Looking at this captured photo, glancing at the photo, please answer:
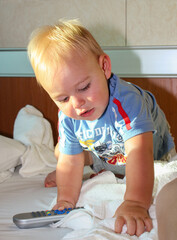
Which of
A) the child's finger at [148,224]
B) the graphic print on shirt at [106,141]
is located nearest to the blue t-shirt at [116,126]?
the graphic print on shirt at [106,141]

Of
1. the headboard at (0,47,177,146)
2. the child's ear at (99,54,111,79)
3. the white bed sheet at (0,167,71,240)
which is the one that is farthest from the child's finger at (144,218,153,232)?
the headboard at (0,47,177,146)

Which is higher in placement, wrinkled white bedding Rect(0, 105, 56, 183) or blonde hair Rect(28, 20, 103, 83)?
blonde hair Rect(28, 20, 103, 83)

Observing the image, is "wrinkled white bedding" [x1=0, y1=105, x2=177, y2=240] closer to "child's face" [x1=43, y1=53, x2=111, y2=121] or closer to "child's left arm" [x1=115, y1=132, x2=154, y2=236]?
"child's left arm" [x1=115, y1=132, x2=154, y2=236]

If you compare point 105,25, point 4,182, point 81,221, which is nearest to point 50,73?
point 81,221

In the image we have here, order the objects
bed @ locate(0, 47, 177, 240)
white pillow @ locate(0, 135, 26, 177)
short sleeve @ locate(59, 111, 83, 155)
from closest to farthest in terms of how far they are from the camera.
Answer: bed @ locate(0, 47, 177, 240) → short sleeve @ locate(59, 111, 83, 155) → white pillow @ locate(0, 135, 26, 177)

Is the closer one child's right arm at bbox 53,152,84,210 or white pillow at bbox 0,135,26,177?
child's right arm at bbox 53,152,84,210

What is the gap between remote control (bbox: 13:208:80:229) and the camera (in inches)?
31.5

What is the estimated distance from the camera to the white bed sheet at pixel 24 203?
0.79 m

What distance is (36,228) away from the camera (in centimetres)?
83

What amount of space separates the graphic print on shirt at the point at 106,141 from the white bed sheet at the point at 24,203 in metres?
0.19

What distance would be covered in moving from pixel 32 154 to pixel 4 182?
18cm

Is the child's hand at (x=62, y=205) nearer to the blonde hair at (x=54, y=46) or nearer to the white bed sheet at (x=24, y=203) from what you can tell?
the white bed sheet at (x=24, y=203)

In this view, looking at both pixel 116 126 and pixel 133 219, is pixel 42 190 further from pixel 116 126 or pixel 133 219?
pixel 133 219

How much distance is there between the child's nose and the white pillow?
0.53 m
